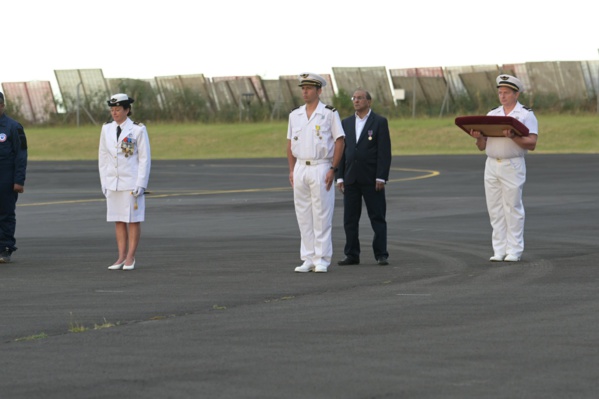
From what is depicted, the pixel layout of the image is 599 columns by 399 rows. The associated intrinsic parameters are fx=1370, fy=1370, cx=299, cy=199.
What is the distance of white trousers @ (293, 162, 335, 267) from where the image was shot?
47.8 feet

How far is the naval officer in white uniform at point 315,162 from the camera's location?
14.5 meters

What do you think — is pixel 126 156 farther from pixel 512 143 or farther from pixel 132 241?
pixel 512 143

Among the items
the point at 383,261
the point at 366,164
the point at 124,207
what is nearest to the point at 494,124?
the point at 366,164

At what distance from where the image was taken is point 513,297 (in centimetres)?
1183

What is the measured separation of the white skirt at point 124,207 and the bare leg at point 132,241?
9 cm

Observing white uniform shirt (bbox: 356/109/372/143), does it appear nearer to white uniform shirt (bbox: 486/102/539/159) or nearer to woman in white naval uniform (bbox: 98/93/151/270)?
white uniform shirt (bbox: 486/102/539/159)

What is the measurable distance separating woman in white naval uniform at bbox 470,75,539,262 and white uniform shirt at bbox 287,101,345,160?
1.81m

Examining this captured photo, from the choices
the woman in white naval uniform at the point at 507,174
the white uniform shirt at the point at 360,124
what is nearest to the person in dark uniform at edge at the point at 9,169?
the white uniform shirt at the point at 360,124

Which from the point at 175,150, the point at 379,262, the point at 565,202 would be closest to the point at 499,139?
the point at 379,262

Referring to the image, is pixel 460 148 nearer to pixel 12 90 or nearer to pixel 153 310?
pixel 12 90

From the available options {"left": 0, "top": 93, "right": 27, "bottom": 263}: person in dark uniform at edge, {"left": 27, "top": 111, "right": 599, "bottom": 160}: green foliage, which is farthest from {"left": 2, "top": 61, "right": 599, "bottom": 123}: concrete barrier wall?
{"left": 0, "top": 93, "right": 27, "bottom": 263}: person in dark uniform at edge

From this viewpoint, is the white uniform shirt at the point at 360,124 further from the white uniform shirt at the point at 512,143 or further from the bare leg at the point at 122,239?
the bare leg at the point at 122,239

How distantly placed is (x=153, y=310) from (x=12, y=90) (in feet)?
220

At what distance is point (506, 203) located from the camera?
15484 millimetres
